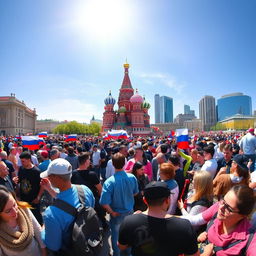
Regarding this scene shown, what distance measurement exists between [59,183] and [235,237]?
6.74 feet

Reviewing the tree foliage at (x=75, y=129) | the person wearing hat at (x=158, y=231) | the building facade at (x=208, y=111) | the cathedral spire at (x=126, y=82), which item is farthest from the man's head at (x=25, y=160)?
the building facade at (x=208, y=111)

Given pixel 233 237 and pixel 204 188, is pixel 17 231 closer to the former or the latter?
pixel 233 237

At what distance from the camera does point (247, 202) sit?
1.99 metres

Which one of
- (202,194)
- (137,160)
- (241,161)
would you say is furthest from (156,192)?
(137,160)

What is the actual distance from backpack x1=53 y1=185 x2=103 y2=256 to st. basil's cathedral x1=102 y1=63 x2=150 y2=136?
155 feet

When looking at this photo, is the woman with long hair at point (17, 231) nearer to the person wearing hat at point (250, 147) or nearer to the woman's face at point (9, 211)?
the woman's face at point (9, 211)

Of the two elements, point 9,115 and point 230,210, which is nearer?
point 230,210

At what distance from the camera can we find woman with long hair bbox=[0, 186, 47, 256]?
2.00m

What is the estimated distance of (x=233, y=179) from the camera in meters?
3.61

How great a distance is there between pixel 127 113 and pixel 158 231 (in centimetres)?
5114

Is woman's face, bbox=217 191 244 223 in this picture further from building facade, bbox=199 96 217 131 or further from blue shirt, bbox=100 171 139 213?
building facade, bbox=199 96 217 131

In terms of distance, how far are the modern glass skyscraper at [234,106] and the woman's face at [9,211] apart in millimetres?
189457

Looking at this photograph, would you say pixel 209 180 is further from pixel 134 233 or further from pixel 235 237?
pixel 134 233

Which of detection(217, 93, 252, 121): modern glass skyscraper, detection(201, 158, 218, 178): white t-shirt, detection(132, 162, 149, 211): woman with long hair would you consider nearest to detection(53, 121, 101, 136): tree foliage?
detection(132, 162, 149, 211): woman with long hair
